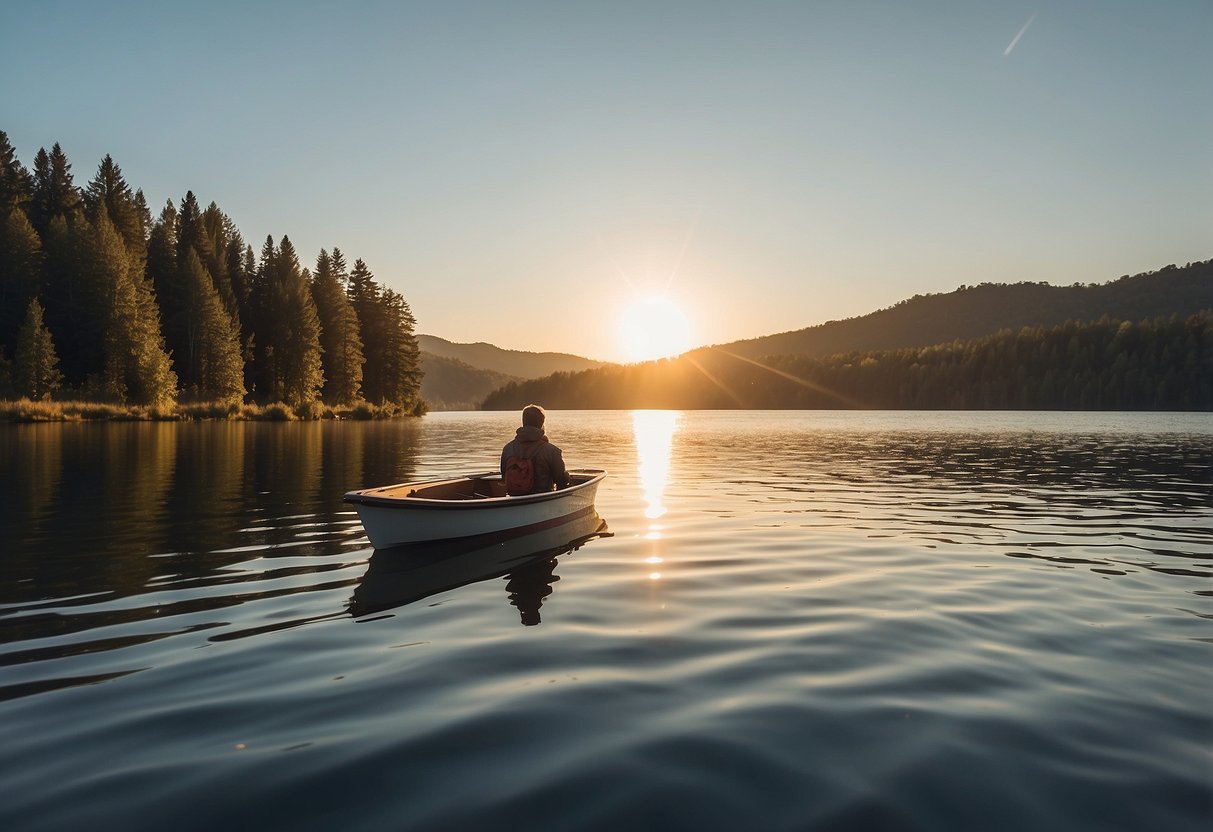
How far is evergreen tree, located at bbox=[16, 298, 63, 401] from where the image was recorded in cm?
5884

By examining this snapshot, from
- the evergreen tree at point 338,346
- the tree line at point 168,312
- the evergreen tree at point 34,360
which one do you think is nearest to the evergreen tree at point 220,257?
the tree line at point 168,312

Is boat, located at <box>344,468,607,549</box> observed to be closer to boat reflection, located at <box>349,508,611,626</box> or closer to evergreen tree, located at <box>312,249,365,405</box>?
boat reflection, located at <box>349,508,611,626</box>

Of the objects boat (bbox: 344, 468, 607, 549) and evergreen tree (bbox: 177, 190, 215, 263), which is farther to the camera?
evergreen tree (bbox: 177, 190, 215, 263)

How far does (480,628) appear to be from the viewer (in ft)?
28.3

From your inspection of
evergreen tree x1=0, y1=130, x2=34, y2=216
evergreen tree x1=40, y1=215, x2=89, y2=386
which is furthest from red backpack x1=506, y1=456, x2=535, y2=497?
evergreen tree x1=0, y1=130, x2=34, y2=216

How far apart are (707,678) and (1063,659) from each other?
12.4 ft

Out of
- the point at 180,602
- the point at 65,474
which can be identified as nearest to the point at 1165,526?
the point at 180,602

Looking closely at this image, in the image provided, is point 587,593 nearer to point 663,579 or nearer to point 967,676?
point 663,579

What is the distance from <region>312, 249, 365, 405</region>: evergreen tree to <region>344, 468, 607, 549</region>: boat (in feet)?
264

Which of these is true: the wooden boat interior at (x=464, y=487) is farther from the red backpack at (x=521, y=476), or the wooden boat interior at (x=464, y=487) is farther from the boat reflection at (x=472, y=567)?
the boat reflection at (x=472, y=567)

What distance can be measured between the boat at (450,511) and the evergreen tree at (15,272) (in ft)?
261

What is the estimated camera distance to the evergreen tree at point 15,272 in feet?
239

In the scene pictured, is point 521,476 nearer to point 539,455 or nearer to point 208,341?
point 539,455

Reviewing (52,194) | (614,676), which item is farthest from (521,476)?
(52,194)
